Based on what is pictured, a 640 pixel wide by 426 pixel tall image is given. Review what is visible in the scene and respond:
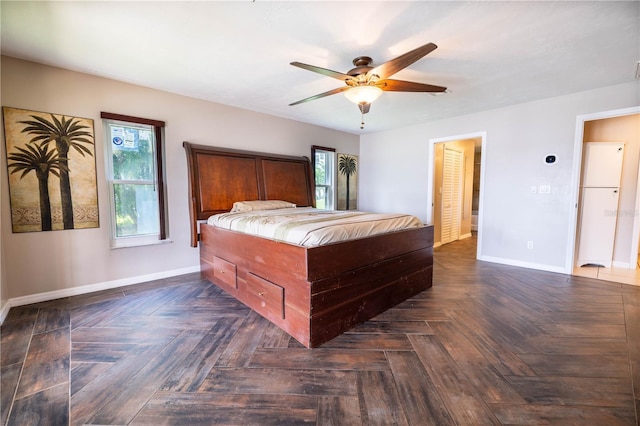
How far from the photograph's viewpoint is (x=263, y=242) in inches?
92.1

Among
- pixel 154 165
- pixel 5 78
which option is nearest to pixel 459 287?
pixel 154 165

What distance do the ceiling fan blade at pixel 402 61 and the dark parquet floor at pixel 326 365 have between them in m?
2.12

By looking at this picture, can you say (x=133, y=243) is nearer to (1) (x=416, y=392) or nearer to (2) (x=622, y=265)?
(1) (x=416, y=392)

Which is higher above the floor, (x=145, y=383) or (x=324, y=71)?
(x=324, y=71)

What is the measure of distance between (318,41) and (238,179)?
2312mm

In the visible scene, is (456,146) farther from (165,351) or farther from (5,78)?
(5,78)

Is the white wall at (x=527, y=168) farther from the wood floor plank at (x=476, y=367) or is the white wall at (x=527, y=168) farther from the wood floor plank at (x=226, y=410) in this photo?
the wood floor plank at (x=226, y=410)

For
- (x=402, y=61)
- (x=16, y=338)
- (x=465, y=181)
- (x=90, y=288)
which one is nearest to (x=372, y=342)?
(x=402, y=61)

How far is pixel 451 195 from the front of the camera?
561cm

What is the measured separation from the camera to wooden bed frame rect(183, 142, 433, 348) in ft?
6.51

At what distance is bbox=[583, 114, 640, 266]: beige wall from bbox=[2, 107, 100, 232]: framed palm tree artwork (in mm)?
6788

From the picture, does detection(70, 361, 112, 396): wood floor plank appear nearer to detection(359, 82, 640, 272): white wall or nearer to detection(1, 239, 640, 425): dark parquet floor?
detection(1, 239, 640, 425): dark parquet floor

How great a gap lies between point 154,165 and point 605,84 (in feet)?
18.5

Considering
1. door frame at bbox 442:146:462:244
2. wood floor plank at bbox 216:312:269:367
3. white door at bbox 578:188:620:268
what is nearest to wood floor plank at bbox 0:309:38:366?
wood floor plank at bbox 216:312:269:367
